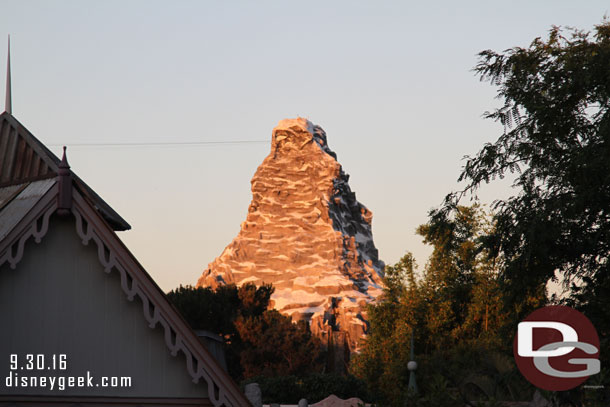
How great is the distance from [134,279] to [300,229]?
151 m

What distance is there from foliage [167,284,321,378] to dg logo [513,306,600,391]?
185ft

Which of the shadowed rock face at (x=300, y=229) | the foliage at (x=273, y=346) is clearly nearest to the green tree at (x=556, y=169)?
the foliage at (x=273, y=346)

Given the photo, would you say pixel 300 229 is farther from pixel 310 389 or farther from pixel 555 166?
pixel 555 166

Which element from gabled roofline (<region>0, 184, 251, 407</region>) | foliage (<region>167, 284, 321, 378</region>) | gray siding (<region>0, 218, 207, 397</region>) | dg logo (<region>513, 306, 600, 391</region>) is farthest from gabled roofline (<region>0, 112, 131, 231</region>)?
foliage (<region>167, 284, 321, 378</region>)

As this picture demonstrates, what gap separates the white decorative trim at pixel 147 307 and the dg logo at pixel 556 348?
1023 centimetres

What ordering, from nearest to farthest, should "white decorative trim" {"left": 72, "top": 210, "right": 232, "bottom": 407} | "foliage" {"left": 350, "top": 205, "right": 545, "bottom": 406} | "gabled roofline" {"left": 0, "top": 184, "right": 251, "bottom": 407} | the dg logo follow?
"gabled roofline" {"left": 0, "top": 184, "right": 251, "bottom": 407}
"white decorative trim" {"left": 72, "top": 210, "right": 232, "bottom": 407}
the dg logo
"foliage" {"left": 350, "top": 205, "right": 545, "bottom": 406}

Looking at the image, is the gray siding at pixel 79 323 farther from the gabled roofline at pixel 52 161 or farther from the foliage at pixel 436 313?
the foliage at pixel 436 313

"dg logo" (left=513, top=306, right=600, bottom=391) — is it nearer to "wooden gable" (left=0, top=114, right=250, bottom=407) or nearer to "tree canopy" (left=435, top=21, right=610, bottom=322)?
"tree canopy" (left=435, top=21, right=610, bottom=322)

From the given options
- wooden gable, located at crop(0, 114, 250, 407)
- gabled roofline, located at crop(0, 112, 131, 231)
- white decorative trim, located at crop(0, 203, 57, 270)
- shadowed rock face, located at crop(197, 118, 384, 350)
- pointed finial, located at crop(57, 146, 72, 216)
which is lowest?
wooden gable, located at crop(0, 114, 250, 407)

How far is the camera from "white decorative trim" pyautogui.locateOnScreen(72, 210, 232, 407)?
11.8 metres

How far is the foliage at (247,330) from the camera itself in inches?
3282

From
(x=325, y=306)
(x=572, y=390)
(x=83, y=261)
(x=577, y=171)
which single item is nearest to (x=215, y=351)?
(x=83, y=261)

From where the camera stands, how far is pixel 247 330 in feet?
275

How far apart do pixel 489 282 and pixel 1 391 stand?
46551mm
